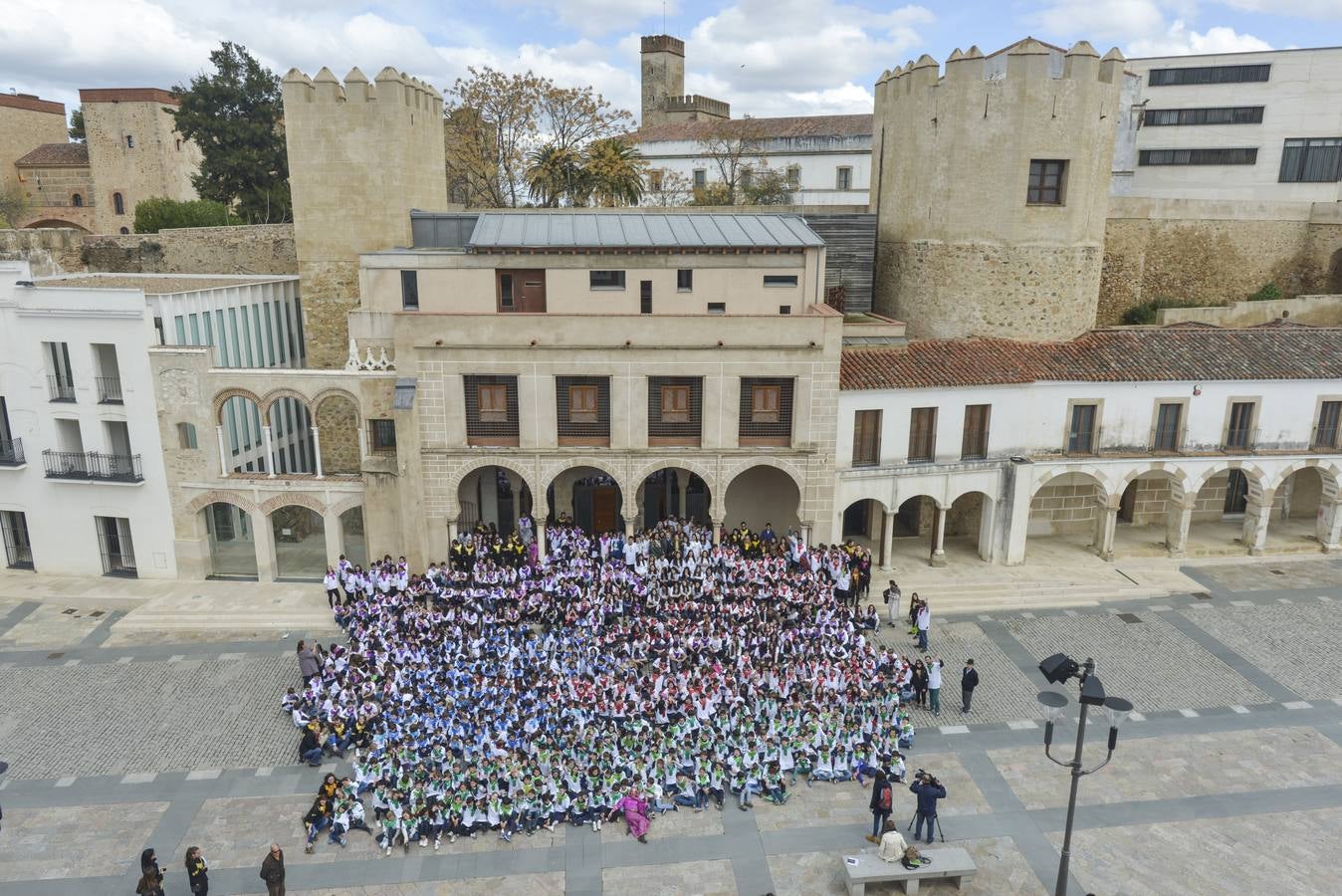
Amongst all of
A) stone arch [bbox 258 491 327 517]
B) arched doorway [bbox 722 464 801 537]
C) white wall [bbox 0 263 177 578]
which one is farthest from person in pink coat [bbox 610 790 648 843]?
white wall [bbox 0 263 177 578]

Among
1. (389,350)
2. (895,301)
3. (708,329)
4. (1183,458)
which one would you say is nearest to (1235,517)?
(1183,458)

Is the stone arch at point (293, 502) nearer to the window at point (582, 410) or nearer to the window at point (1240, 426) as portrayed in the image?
the window at point (582, 410)

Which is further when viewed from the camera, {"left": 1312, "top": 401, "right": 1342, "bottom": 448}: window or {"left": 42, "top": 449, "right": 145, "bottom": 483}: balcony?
{"left": 1312, "top": 401, "right": 1342, "bottom": 448}: window

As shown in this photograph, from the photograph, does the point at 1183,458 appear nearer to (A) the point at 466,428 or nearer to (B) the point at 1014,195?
(B) the point at 1014,195

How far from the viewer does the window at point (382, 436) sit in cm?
2788

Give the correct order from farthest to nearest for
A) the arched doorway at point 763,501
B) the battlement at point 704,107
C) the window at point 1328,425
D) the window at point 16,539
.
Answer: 1. the battlement at point 704,107
2. the window at point 1328,425
3. the arched doorway at point 763,501
4. the window at point 16,539

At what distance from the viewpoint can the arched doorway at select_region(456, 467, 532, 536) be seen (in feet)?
98.1

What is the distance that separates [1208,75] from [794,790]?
150ft

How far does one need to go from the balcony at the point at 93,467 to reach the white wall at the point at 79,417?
21cm

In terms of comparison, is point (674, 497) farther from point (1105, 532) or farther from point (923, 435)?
point (1105, 532)

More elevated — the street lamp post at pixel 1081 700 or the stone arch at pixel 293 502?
the street lamp post at pixel 1081 700

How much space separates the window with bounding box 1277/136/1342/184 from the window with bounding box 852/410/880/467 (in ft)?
107

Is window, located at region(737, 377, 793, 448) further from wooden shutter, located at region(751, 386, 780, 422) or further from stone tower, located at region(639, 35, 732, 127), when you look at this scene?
stone tower, located at region(639, 35, 732, 127)

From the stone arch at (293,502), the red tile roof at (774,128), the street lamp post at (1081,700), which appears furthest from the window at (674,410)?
the red tile roof at (774,128)
